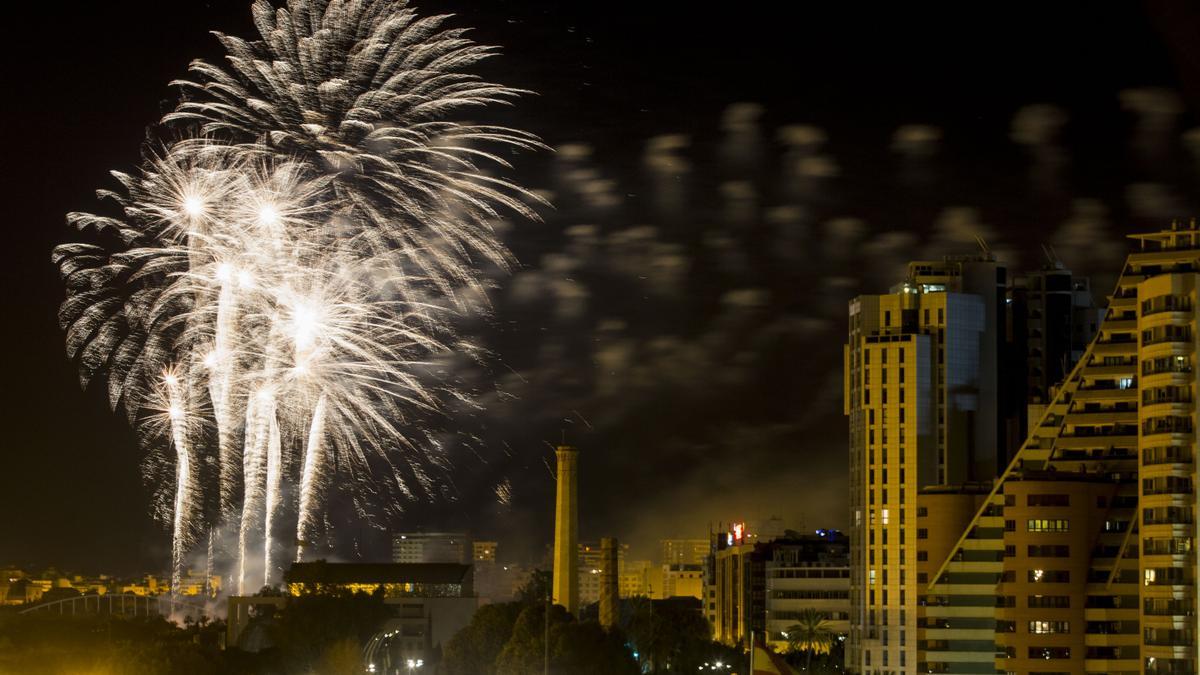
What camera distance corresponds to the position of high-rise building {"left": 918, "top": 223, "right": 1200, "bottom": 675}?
225ft

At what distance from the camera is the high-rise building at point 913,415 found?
385 ft

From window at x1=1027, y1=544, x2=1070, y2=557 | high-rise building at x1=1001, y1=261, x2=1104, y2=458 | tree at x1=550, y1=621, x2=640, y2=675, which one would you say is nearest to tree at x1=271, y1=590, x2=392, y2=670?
tree at x1=550, y1=621, x2=640, y2=675

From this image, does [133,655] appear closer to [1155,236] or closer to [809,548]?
[1155,236]

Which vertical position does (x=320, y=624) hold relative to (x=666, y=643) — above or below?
above

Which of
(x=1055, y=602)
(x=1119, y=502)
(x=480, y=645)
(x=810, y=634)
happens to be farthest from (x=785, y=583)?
(x=1119, y=502)

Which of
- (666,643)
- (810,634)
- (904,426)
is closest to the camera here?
(904,426)

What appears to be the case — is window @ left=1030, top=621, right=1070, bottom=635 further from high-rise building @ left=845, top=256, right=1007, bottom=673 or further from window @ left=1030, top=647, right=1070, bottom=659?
high-rise building @ left=845, top=256, right=1007, bottom=673

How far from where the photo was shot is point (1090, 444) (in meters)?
81.4

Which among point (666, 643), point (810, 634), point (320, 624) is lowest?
point (666, 643)

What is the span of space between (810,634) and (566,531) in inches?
777

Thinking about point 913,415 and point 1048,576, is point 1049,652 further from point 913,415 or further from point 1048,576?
point 913,415

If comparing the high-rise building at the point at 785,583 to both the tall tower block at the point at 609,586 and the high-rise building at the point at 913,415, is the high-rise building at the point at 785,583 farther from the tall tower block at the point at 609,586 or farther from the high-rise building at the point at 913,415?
the high-rise building at the point at 913,415

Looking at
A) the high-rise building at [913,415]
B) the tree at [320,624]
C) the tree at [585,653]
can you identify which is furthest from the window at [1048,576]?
the tree at [320,624]

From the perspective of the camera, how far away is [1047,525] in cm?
7881
